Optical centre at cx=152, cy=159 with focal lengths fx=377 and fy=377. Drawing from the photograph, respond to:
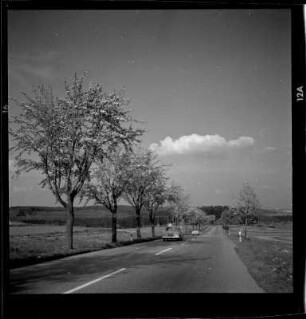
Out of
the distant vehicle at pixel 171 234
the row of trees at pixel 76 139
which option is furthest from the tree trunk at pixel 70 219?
the distant vehicle at pixel 171 234

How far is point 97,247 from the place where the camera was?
10.9 m

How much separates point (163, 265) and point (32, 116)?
15.6 feet

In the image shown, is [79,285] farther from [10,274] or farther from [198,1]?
[198,1]

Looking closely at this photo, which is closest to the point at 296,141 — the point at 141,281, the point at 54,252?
the point at 141,281

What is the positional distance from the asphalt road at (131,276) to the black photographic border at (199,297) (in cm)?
16

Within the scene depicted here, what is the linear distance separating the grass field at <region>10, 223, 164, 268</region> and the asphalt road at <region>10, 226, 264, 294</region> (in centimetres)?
26

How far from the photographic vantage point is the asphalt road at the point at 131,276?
7.29 metres

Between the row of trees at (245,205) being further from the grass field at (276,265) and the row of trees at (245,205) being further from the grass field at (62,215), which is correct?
the grass field at (62,215)

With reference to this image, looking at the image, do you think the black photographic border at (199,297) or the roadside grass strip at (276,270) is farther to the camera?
the roadside grass strip at (276,270)

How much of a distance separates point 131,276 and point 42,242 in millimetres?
3123

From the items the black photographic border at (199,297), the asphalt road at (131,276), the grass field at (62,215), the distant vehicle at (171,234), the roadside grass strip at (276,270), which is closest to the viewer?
the black photographic border at (199,297)

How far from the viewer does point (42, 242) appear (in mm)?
10141

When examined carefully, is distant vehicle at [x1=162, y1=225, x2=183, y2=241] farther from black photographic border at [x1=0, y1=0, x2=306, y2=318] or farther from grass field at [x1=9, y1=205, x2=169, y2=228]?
black photographic border at [x1=0, y1=0, x2=306, y2=318]

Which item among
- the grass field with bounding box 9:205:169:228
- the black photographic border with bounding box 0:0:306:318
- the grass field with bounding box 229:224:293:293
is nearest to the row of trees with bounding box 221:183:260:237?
the grass field with bounding box 229:224:293:293
